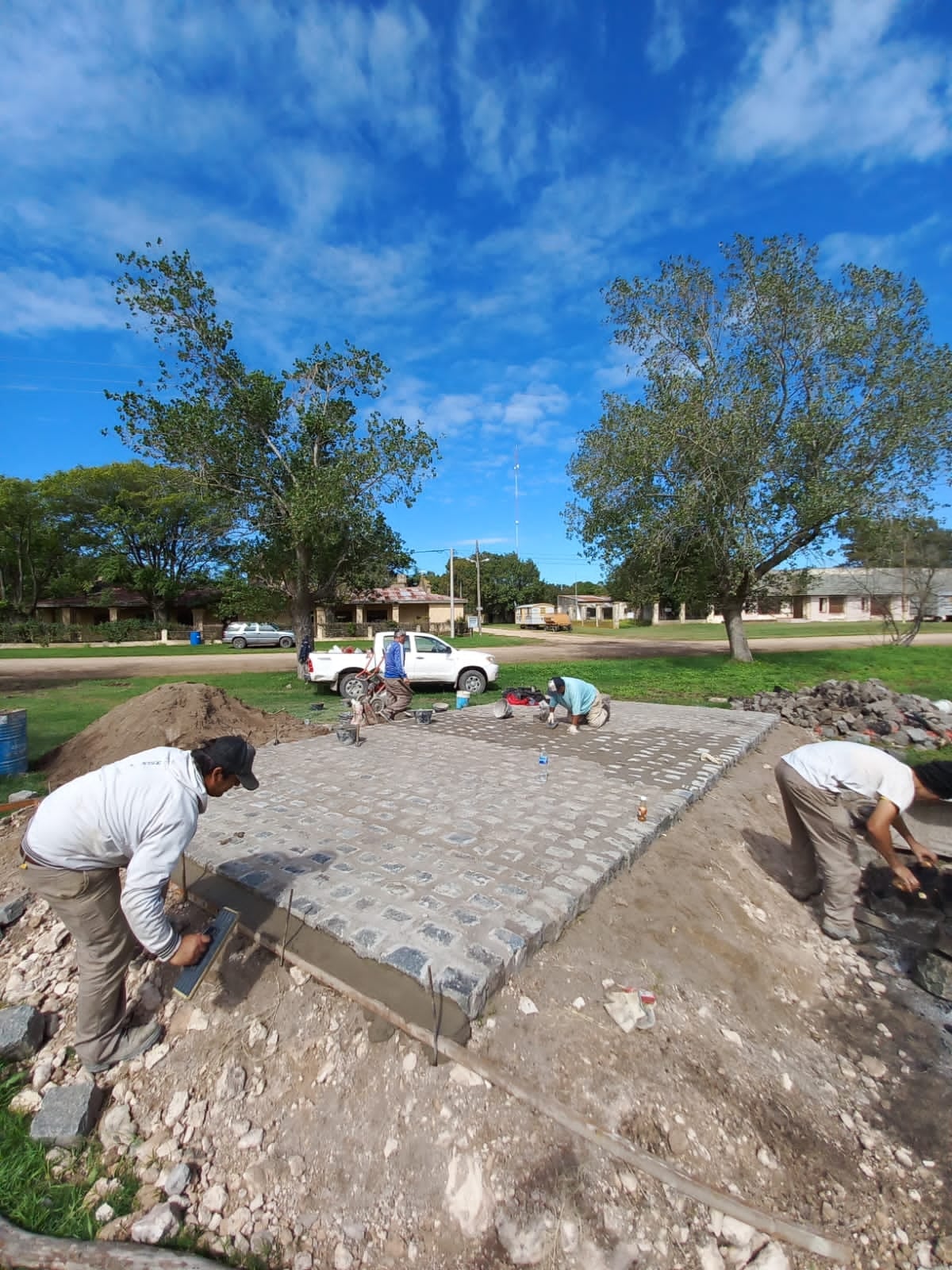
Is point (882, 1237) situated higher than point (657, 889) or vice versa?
point (657, 889)

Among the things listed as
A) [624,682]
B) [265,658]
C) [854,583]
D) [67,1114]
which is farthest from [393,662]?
[854,583]

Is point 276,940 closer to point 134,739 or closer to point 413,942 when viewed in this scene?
point 413,942

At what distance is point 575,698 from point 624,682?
7.34m

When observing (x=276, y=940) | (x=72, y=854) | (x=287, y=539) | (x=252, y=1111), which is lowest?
(x=252, y=1111)

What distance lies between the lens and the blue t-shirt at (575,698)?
350 inches

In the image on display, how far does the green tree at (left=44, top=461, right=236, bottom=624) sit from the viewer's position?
122ft

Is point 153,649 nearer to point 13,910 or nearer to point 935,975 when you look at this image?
point 13,910

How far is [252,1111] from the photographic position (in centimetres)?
240

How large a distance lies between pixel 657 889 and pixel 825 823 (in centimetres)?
131

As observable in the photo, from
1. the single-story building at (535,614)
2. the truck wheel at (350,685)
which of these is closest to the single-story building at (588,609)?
the single-story building at (535,614)

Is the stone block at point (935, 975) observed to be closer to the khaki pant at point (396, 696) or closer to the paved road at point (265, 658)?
the khaki pant at point (396, 696)

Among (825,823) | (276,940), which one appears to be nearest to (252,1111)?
(276,940)

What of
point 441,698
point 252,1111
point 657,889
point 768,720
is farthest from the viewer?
point 441,698

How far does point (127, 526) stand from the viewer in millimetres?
38125
